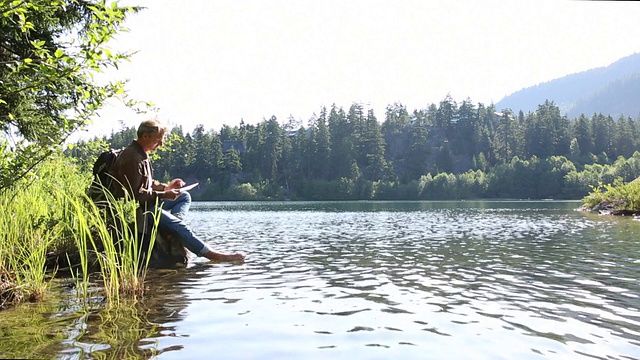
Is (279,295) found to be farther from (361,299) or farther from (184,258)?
(184,258)

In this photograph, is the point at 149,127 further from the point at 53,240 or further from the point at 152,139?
the point at 53,240

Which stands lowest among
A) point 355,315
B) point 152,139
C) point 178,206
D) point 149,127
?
point 355,315

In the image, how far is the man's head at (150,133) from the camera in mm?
8805

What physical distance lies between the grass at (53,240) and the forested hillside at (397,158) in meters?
130

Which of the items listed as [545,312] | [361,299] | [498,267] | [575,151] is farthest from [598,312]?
[575,151]

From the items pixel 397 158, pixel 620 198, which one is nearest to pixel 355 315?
pixel 620 198

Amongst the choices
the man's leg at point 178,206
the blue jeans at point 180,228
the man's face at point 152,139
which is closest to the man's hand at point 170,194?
the blue jeans at point 180,228

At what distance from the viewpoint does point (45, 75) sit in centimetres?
501

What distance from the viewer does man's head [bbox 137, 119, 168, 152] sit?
8805 mm

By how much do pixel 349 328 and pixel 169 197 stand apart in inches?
197

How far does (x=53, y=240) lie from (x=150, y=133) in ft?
7.68

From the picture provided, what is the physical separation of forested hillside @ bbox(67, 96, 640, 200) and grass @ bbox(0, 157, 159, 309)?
130m

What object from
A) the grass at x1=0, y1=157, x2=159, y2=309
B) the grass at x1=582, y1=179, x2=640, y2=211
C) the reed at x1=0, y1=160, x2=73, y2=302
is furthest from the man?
the grass at x1=582, y1=179, x2=640, y2=211

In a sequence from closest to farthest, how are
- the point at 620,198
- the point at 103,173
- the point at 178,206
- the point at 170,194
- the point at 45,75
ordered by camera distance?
the point at 45,75 < the point at 103,173 < the point at 170,194 < the point at 178,206 < the point at 620,198
